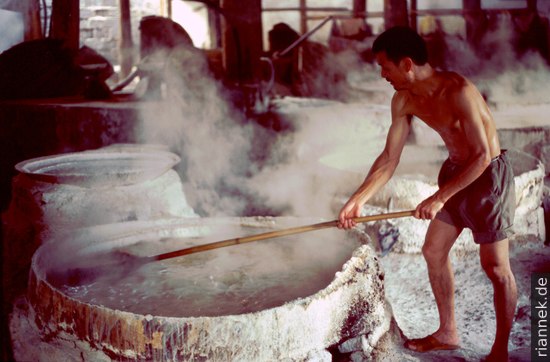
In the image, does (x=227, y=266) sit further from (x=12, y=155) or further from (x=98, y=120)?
(x=12, y=155)

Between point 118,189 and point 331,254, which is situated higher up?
point 118,189

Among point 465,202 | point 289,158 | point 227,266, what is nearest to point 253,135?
point 289,158

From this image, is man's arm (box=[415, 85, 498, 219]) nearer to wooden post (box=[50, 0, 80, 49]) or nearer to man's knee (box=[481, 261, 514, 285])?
man's knee (box=[481, 261, 514, 285])

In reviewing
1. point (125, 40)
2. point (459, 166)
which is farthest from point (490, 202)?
point (125, 40)

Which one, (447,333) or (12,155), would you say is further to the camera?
(12,155)

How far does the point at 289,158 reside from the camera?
339 inches

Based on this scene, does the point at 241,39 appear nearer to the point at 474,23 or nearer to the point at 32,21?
the point at 32,21

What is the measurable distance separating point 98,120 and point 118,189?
344 cm

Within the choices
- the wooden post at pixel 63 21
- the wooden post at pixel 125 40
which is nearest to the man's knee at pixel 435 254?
the wooden post at pixel 63 21

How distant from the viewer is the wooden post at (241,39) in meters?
7.95

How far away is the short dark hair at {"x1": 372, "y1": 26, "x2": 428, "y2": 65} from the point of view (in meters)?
3.26

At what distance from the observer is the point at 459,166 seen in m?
3.52

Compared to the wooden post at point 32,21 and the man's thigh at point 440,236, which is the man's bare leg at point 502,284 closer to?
the man's thigh at point 440,236

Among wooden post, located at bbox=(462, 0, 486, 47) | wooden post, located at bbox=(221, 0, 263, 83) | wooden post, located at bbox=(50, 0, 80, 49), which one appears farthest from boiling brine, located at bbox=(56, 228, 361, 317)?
wooden post, located at bbox=(462, 0, 486, 47)
